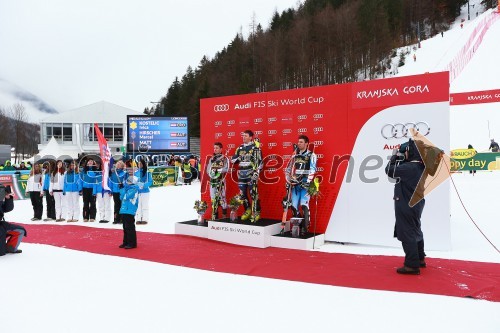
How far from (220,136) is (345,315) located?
5.25m

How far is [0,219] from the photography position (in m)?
5.76

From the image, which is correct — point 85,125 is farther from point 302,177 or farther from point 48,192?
point 302,177

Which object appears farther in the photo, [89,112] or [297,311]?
[89,112]

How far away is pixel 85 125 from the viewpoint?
42844mm

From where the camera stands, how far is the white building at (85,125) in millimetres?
42062

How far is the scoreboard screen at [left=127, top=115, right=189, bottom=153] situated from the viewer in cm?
2212

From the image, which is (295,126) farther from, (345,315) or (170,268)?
(345,315)

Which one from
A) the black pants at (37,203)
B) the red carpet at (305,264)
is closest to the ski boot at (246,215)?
the red carpet at (305,264)

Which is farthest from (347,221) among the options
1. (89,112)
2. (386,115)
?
(89,112)

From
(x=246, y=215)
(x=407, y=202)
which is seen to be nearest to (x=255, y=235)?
(x=246, y=215)

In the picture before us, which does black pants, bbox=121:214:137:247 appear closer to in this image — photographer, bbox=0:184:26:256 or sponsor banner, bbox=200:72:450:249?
photographer, bbox=0:184:26:256

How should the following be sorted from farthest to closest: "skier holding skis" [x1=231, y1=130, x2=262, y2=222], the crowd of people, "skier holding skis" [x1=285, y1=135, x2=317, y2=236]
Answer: the crowd of people < "skier holding skis" [x1=231, y1=130, x2=262, y2=222] < "skier holding skis" [x1=285, y1=135, x2=317, y2=236]

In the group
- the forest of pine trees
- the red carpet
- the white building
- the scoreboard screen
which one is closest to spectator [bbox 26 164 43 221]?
the red carpet

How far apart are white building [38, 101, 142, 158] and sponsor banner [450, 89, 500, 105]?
31.6 m
